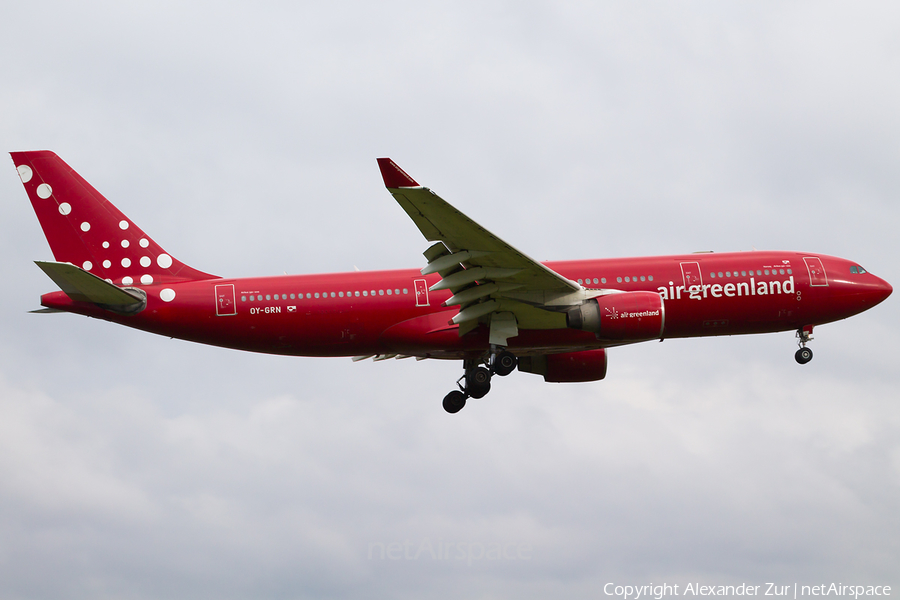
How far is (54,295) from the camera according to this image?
32688mm

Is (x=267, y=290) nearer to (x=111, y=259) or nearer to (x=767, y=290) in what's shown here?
(x=111, y=259)

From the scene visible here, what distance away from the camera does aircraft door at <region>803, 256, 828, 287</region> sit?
3597cm

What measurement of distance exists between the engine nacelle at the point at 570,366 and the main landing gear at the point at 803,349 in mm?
7487

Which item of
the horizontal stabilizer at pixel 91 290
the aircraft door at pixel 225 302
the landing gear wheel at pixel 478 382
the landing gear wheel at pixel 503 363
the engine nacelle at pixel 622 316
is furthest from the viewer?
the landing gear wheel at pixel 478 382

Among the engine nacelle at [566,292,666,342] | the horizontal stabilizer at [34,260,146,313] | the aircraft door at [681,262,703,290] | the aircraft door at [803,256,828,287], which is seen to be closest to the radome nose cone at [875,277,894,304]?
the aircraft door at [803,256,828,287]

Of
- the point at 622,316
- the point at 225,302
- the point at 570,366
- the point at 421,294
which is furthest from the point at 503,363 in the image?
the point at 225,302

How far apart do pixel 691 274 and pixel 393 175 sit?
13.8 meters

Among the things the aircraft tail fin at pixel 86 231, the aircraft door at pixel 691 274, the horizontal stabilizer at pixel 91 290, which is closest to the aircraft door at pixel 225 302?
the aircraft tail fin at pixel 86 231

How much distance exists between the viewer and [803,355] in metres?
37.2

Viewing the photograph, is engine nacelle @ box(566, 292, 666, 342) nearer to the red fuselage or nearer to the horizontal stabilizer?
the red fuselage

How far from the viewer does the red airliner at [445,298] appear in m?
32.4

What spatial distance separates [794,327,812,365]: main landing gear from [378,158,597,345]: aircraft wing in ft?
32.1

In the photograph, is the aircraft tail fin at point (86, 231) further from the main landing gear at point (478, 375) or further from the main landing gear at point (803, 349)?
the main landing gear at point (803, 349)

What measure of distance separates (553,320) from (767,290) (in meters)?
8.34
